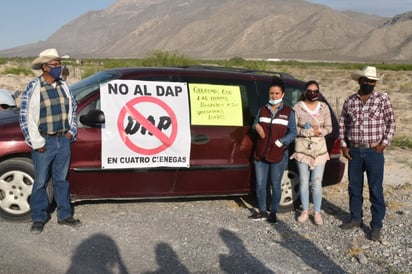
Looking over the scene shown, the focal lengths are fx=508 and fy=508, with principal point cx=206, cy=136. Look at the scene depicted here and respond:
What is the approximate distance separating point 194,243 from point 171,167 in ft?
3.27

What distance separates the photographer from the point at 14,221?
554 centimetres

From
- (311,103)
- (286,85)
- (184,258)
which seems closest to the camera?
(184,258)

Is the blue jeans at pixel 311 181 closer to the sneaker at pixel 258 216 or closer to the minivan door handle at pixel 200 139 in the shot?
the sneaker at pixel 258 216

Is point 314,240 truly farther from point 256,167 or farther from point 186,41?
point 186,41

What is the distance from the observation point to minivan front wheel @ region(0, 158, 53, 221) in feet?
17.8

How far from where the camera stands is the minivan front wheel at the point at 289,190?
646 cm

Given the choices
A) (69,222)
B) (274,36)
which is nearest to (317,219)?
(69,222)

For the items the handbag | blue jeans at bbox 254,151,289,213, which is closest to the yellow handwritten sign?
blue jeans at bbox 254,151,289,213

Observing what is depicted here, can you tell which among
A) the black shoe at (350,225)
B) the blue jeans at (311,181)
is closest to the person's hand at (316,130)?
the blue jeans at (311,181)

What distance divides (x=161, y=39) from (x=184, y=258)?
170 m

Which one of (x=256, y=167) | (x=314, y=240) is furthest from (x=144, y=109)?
(x=314, y=240)

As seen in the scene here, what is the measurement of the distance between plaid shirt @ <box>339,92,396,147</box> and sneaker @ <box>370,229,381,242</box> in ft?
3.16

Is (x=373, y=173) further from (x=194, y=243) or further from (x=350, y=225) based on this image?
(x=194, y=243)

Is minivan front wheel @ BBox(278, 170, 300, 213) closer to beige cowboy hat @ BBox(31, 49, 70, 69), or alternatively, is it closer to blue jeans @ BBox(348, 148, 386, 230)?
blue jeans @ BBox(348, 148, 386, 230)
